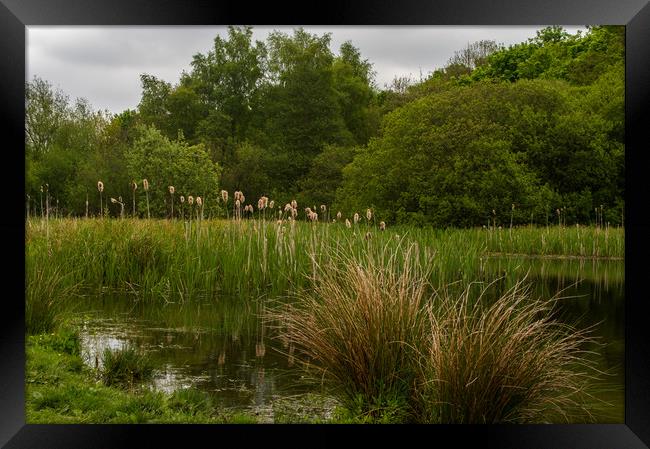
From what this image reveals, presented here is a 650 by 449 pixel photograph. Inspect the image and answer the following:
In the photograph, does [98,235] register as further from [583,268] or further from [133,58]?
[583,268]

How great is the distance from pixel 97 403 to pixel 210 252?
3319 mm

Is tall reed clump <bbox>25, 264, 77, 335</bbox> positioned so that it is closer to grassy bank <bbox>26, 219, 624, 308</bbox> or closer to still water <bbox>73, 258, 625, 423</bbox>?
still water <bbox>73, 258, 625, 423</bbox>

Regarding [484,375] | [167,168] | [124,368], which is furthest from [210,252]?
[484,375]

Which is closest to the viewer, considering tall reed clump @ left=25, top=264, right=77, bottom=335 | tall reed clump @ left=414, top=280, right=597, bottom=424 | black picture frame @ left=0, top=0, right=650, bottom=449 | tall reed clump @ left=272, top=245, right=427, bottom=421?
black picture frame @ left=0, top=0, right=650, bottom=449

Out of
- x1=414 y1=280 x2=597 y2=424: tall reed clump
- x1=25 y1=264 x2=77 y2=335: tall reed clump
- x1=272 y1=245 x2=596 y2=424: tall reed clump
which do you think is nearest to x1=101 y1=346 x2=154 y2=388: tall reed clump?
x1=25 y1=264 x2=77 y2=335: tall reed clump

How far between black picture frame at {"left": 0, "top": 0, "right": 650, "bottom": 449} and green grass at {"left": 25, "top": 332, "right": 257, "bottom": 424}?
317mm

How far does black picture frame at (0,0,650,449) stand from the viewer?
10.5 feet

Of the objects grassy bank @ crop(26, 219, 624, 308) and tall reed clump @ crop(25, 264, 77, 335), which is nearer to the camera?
tall reed clump @ crop(25, 264, 77, 335)

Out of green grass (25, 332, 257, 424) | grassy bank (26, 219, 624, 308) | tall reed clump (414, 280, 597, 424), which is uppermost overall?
grassy bank (26, 219, 624, 308)

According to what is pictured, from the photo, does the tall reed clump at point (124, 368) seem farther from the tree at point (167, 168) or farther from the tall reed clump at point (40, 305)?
the tree at point (167, 168)

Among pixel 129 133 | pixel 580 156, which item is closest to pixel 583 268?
pixel 580 156
